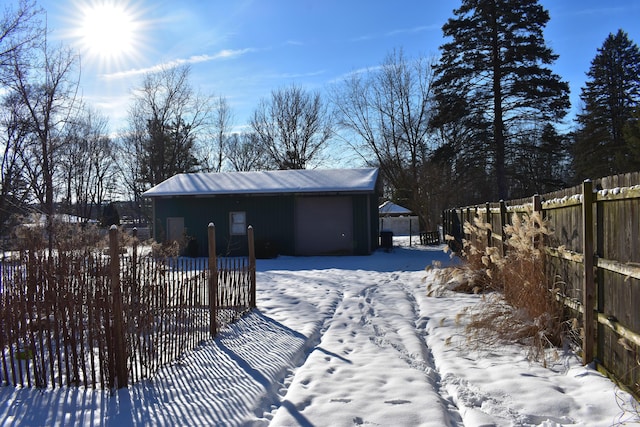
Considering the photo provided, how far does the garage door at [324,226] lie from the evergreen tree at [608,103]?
22073 mm

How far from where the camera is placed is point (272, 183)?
2112cm

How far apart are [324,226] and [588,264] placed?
15.7m

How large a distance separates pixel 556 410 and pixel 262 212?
1731 cm

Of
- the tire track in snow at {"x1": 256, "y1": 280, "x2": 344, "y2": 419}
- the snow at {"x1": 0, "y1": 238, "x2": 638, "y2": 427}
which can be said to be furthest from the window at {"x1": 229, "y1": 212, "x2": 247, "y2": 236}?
the snow at {"x1": 0, "y1": 238, "x2": 638, "y2": 427}

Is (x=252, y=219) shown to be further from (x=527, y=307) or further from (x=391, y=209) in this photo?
(x=391, y=209)

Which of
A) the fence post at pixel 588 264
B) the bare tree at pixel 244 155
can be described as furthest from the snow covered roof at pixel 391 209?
the fence post at pixel 588 264

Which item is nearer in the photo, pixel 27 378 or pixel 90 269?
pixel 27 378

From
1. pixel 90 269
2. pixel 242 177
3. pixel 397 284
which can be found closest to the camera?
pixel 90 269

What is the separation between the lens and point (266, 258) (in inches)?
756

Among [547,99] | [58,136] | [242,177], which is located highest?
[547,99]

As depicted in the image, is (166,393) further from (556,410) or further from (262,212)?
(262,212)

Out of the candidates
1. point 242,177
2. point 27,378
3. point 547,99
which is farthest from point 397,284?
point 547,99

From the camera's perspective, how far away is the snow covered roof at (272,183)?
64.8 feet

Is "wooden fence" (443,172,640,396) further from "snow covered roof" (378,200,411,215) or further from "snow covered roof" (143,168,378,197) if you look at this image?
"snow covered roof" (378,200,411,215)
